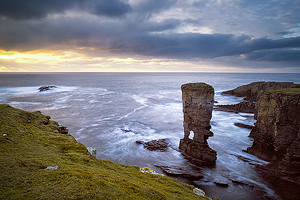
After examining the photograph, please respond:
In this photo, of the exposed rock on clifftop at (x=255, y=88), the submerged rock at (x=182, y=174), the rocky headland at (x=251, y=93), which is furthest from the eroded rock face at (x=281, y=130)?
the exposed rock on clifftop at (x=255, y=88)

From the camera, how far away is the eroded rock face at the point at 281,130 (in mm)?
22922

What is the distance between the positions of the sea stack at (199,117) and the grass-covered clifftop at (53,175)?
1217 cm

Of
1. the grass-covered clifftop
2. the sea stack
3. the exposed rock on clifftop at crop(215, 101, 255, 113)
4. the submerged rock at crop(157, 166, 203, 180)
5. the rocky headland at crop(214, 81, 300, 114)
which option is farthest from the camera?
the rocky headland at crop(214, 81, 300, 114)

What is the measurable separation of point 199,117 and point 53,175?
22721 mm

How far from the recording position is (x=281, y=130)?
24.2 m

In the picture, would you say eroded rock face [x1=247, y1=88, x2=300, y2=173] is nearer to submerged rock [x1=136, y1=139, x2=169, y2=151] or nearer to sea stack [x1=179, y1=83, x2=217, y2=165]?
sea stack [x1=179, y1=83, x2=217, y2=165]

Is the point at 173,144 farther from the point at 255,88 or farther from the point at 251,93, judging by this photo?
the point at 251,93

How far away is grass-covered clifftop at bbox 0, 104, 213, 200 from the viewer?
29.4ft

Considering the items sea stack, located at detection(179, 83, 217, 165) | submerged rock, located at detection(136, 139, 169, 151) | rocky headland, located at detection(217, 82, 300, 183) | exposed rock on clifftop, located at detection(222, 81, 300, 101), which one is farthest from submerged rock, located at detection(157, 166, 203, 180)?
exposed rock on clifftop, located at detection(222, 81, 300, 101)

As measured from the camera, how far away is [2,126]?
1617 centimetres

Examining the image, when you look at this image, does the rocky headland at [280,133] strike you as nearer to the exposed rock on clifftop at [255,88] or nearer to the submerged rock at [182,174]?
the submerged rock at [182,174]

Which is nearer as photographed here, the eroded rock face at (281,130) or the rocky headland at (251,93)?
the eroded rock face at (281,130)

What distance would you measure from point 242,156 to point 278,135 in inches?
295

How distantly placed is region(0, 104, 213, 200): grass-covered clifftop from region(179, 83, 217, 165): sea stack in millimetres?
12168
